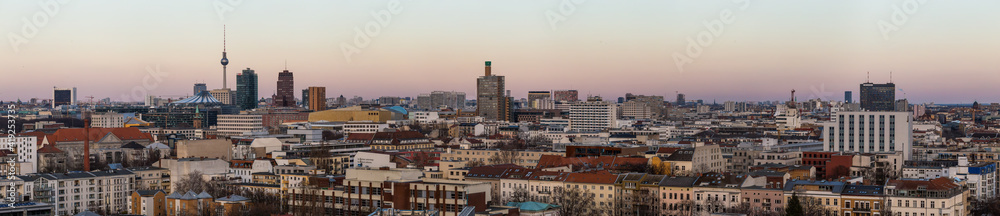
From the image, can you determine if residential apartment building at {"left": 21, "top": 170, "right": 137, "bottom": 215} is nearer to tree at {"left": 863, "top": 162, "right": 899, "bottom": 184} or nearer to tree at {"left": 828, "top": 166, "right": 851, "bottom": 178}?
tree at {"left": 828, "top": 166, "right": 851, "bottom": 178}

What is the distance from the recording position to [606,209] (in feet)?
121

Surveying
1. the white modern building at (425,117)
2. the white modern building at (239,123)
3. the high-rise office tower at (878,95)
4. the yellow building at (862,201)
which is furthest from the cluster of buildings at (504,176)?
the high-rise office tower at (878,95)

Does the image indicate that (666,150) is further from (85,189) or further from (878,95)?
(878,95)

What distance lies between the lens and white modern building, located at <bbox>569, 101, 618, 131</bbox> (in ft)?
320

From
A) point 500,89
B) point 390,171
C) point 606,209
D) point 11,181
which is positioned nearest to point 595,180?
point 606,209

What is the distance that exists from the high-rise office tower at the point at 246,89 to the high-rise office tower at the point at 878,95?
67871mm

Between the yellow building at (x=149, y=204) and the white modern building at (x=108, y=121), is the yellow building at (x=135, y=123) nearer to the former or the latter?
the white modern building at (x=108, y=121)

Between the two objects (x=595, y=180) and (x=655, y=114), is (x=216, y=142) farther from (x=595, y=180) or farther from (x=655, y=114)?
(x=655, y=114)

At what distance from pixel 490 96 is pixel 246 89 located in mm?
41923

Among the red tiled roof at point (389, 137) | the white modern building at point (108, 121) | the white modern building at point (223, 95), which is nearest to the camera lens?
the red tiled roof at point (389, 137)

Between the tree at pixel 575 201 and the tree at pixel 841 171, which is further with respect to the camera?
the tree at pixel 841 171

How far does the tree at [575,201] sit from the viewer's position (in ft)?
120

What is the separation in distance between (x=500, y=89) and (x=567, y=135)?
3714 cm

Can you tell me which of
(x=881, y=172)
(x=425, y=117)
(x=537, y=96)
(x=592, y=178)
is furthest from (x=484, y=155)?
(x=537, y=96)
